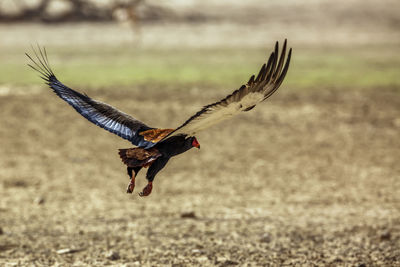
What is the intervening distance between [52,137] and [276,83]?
29.2 feet

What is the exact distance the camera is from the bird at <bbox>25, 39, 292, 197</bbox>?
3.94 metres

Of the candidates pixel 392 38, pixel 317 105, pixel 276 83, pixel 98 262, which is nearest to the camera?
pixel 276 83

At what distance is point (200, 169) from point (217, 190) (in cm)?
112

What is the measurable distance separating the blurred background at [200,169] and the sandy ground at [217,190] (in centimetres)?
2

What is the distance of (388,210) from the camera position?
27.1 ft

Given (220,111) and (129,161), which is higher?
(220,111)

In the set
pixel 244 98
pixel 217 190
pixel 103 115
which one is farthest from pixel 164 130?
pixel 217 190

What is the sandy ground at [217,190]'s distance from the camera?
662 centimetres

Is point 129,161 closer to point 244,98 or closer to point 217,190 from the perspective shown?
point 244,98

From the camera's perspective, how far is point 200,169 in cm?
1043

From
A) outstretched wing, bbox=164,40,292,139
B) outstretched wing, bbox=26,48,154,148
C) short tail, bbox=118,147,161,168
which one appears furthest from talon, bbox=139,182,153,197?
outstretched wing, bbox=164,40,292,139

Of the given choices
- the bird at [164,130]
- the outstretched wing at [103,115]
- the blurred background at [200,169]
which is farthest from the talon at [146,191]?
the blurred background at [200,169]

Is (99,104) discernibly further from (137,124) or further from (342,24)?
(342,24)

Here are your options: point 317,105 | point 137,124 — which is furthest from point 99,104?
point 317,105
